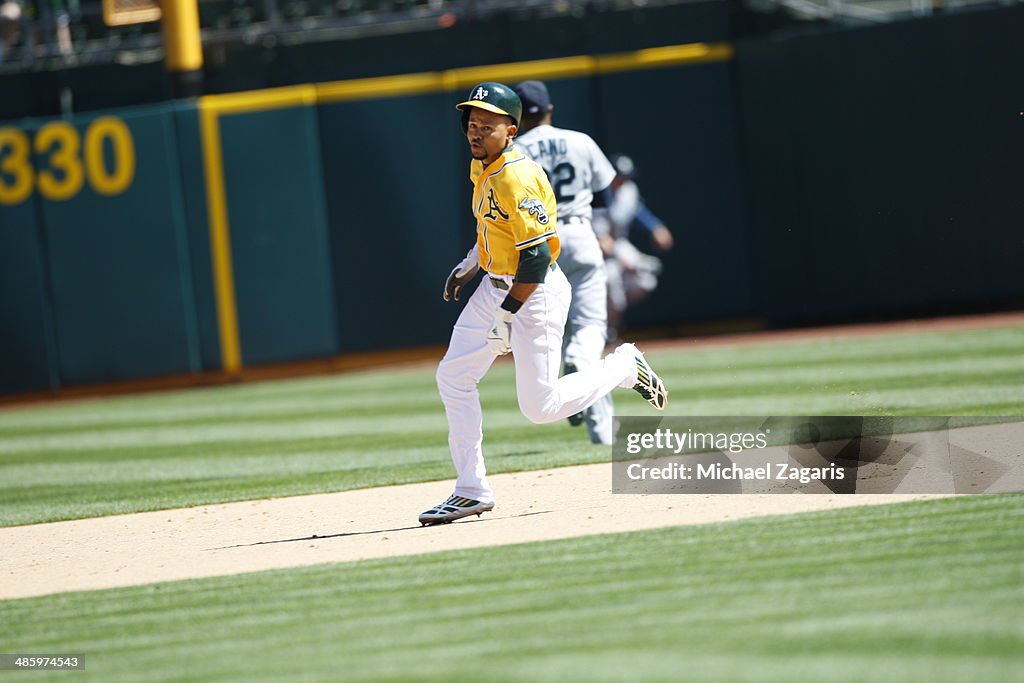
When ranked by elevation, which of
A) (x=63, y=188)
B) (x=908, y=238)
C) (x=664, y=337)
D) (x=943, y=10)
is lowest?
(x=664, y=337)

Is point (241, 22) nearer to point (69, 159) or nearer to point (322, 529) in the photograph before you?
point (69, 159)

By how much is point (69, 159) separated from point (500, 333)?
10452 millimetres

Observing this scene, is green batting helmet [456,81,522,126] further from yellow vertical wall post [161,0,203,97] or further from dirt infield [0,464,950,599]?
yellow vertical wall post [161,0,203,97]

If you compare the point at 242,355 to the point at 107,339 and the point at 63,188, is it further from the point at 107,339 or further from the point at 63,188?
the point at 63,188

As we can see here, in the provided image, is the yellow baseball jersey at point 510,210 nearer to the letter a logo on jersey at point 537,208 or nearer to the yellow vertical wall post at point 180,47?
the letter a logo on jersey at point 537,208

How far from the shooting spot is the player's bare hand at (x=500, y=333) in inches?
243

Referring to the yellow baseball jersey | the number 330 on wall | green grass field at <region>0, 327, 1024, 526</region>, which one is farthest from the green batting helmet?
the number 330 on wall

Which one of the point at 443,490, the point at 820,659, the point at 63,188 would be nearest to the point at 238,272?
the point at 63,188

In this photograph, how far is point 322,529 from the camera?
676cm

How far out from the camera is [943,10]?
48.0ft

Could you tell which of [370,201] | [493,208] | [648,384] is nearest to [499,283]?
[493,208]

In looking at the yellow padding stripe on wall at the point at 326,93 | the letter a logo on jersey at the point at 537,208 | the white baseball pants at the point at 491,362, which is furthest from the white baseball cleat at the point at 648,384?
the yellow padding stripe on wall at the point at 326,93

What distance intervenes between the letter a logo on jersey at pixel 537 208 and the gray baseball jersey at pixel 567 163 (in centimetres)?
216

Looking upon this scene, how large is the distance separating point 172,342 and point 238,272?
1.04 metres
